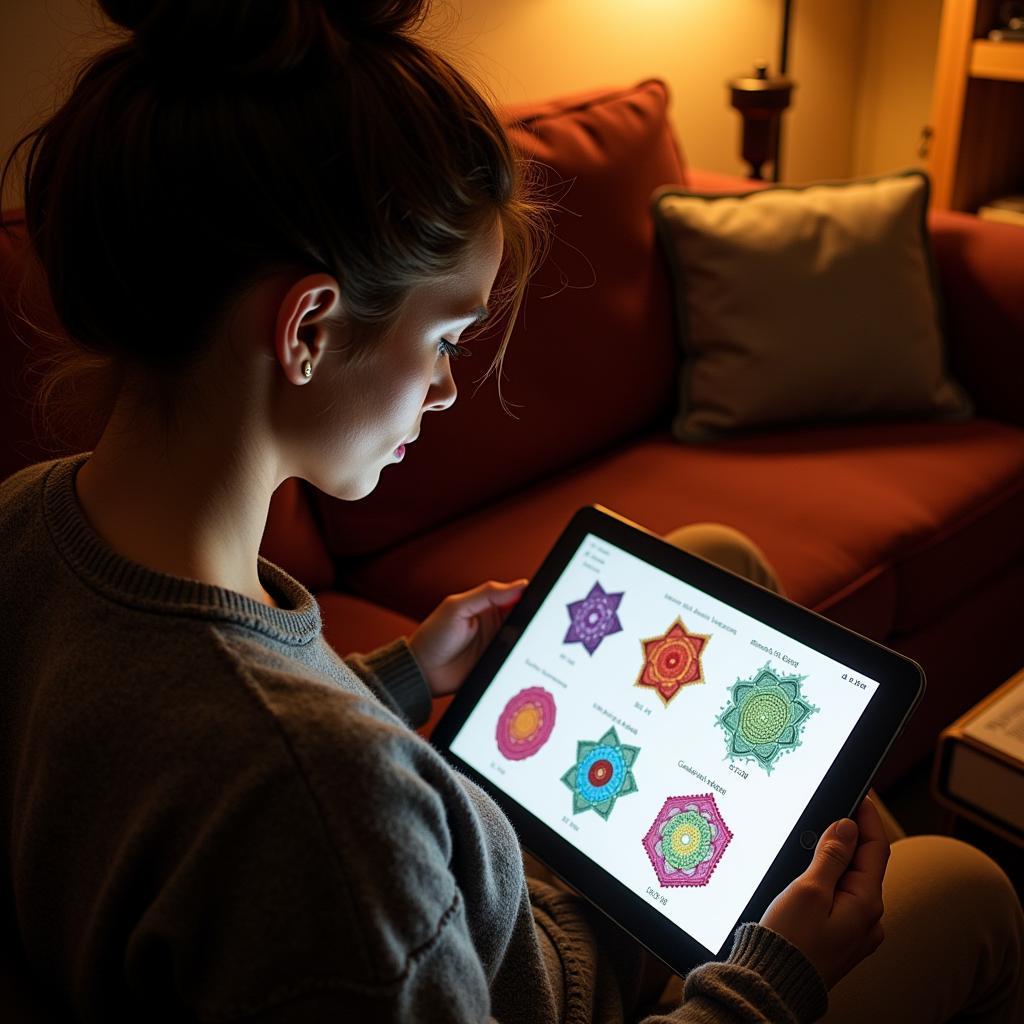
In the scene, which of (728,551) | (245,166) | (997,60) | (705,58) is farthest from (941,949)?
(705,58)

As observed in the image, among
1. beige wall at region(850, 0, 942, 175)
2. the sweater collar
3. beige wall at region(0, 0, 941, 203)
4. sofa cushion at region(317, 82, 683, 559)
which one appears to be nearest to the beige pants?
the sweater collar

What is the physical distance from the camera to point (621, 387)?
176 centimetres

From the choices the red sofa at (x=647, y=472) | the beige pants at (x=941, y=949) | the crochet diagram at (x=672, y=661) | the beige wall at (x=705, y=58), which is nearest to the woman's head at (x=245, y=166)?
the crochet diagram at (x=672, y=661)

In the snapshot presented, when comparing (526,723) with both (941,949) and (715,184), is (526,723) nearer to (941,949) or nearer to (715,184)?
(941,949)

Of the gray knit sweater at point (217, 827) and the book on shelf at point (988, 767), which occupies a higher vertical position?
the gray knit sweater at point (217, 827)

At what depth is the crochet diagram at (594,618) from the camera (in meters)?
0.97

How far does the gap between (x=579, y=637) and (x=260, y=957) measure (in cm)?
50

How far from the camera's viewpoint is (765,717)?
0.83m

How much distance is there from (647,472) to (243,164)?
3.86ft

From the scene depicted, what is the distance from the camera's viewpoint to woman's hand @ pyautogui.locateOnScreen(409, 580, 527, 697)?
3.48 ft

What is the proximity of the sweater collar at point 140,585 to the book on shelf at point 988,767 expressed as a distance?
2.55 ft

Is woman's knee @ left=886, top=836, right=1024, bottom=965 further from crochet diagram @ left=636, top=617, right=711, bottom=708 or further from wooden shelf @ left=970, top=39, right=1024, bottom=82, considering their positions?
wooden shelf @ left=970, top=39, right=1024, bottom=82

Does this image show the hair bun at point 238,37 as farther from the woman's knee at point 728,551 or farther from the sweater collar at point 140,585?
the woman's knee at point 728,551

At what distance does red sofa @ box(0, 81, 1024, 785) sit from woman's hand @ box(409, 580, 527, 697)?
28cm
